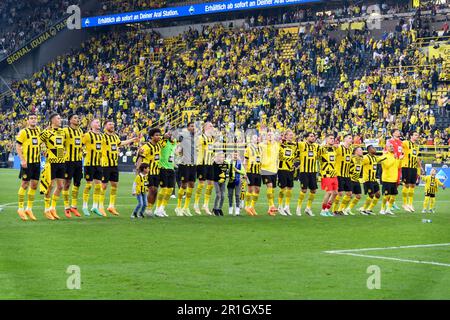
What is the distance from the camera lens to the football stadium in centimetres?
1308

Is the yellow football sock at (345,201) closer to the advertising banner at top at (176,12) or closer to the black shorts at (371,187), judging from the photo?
the black shorts at (371,187)

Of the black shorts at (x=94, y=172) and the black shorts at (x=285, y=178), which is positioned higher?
the black shorts at (x=94, y=172)

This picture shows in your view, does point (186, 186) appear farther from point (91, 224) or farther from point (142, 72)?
point (142, 72)

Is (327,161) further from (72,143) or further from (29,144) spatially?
(29,144)

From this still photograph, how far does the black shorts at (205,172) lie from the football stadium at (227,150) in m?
0.04

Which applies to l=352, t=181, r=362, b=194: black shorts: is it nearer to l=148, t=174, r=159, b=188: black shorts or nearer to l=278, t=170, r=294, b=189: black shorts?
l=278, t=170, r=294, b=189: black shorts

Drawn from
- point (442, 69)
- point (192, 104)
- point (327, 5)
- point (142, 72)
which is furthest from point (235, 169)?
point (142, 72)

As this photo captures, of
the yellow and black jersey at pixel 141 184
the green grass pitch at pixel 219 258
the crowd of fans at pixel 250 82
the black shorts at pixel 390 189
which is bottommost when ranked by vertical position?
the green grass pitch at pixel 219 258

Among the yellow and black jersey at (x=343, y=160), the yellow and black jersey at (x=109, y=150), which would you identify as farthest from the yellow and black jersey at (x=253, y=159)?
the yellow and black jersey at (x=109, y=150)

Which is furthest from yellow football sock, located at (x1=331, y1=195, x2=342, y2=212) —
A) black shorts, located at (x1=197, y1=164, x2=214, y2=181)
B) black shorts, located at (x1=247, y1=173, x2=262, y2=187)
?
black shorts, located at (x1=197, y1=164, x2=214, y2=181)

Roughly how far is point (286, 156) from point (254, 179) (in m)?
1.11

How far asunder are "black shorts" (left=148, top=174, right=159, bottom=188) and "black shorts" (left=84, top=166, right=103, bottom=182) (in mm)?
1313

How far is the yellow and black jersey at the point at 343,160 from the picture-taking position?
971 inches

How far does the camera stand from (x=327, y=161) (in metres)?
24.5
